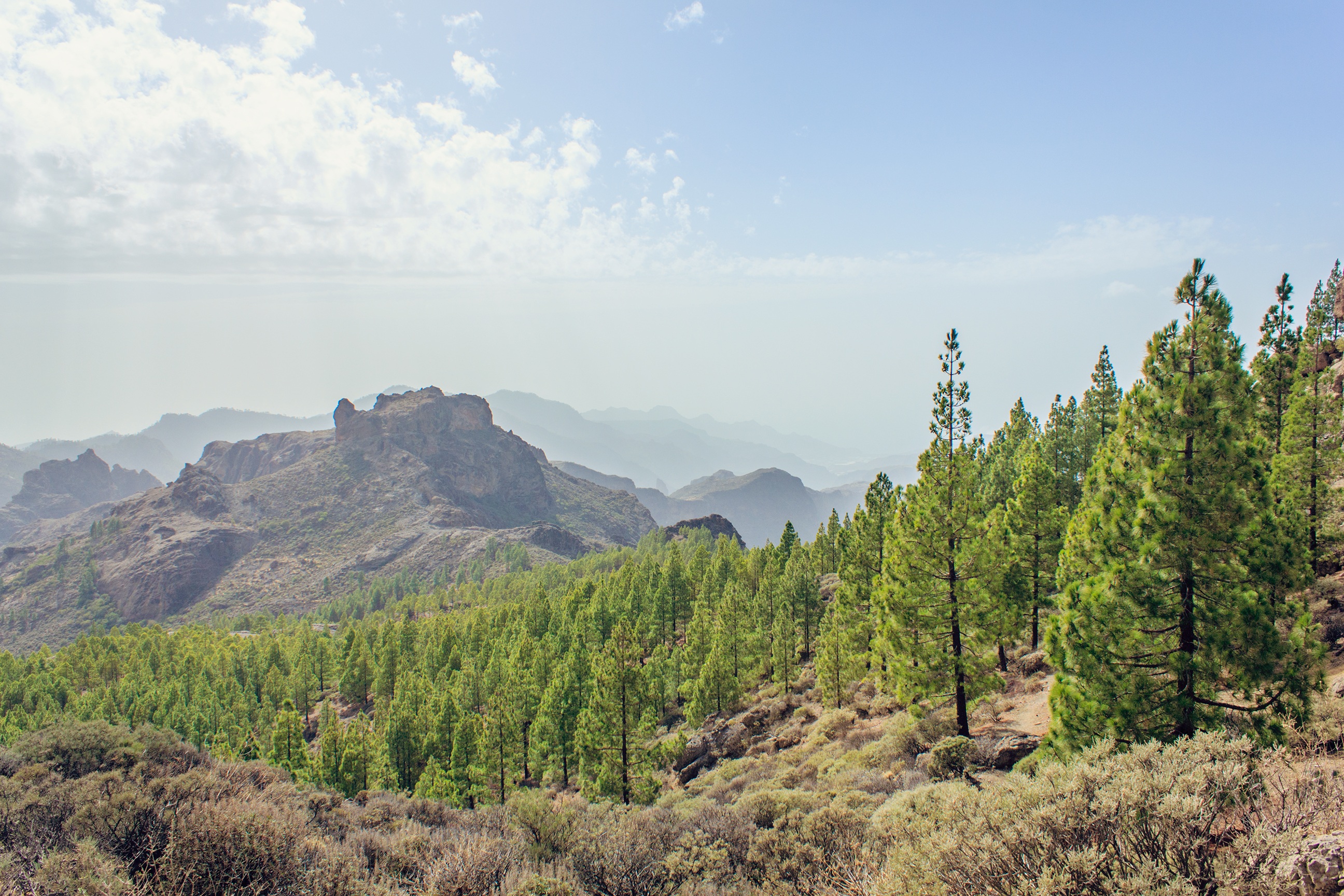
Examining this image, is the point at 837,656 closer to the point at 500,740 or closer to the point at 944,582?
the point at 944,582

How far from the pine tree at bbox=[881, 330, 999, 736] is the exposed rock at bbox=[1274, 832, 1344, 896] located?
13.3 metres

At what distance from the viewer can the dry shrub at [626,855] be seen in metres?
11.6

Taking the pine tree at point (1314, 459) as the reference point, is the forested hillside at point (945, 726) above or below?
below

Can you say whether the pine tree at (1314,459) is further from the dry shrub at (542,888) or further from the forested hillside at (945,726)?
the dry shrub at (542,888)

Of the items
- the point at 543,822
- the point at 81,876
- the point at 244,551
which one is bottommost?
the point at 244,551

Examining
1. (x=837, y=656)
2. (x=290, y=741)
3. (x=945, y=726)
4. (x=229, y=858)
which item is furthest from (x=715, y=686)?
(x=229, y=858)

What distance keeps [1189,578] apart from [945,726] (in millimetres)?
9926

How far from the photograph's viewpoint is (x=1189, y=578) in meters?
11.7

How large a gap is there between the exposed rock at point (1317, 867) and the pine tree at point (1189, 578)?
616cm

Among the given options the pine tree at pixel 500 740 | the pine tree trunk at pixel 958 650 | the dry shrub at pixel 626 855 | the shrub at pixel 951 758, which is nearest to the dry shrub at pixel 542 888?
the dry shrub at pixel 626 855

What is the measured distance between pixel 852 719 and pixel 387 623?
2640 inches

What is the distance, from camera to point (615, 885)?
11695mm

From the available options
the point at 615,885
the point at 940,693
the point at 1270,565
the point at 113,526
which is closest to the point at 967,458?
the point at 940,693

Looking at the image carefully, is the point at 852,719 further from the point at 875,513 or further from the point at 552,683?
the point at 552,683
